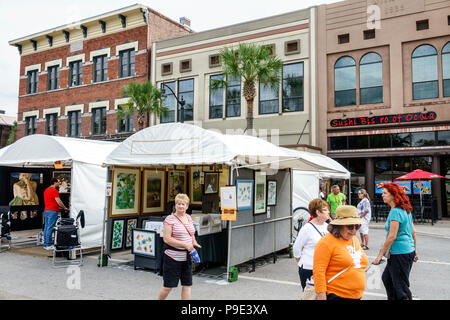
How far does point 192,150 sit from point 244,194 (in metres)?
1.52

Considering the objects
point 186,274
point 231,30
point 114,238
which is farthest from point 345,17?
point 186,274

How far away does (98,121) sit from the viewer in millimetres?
29297

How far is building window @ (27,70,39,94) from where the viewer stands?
1304 inches

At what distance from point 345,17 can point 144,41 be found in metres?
13.9

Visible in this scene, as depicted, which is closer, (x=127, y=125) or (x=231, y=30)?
(x=231, y=30)

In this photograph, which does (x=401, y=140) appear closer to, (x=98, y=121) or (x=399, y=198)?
(x=399, y=198)

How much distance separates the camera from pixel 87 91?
29734 mm

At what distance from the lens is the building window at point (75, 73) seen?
30.4 meters

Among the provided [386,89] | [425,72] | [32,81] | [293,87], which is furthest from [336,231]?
[32,81]

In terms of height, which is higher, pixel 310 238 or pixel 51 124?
pixel 51 124

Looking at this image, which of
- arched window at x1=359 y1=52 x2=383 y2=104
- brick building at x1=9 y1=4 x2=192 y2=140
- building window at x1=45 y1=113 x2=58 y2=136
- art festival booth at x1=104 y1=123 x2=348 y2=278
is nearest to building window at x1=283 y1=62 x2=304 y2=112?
arched window at x1=359 y1=52 x2=383 y2=104
